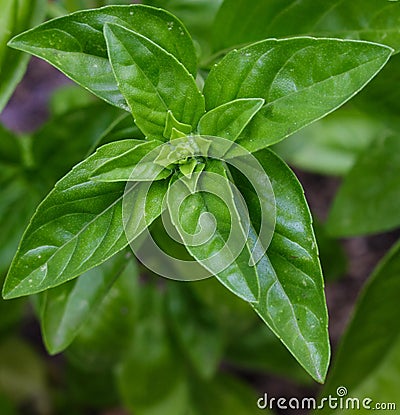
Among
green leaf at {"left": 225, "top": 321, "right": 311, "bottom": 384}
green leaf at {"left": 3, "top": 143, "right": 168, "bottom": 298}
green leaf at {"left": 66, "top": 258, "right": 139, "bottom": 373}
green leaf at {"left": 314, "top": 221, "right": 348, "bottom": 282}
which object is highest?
green leaf at {"left": 3, "top": 143, "right": 168, "bottom": 298}

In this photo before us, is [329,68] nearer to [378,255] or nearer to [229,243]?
[229,243]

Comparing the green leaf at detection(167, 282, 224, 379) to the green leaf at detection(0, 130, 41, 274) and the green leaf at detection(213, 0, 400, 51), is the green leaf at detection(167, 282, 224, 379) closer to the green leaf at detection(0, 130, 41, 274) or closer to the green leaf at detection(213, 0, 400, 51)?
the green leaf at detection(0, 130, 41, 274)

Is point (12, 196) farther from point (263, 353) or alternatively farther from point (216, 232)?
point (263, 353)

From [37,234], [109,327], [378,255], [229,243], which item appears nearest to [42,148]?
[109,327]

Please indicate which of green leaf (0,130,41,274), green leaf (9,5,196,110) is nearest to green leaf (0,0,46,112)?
green leaf (9,5,196,110)

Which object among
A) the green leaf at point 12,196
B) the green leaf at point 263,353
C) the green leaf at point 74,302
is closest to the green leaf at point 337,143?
the green leaf at point 263,353

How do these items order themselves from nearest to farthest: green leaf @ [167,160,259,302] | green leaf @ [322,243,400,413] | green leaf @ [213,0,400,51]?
1. green leaf @ [167,160,259,302]
2. green leaf @ [213,0,400,51]
3. green leaf @ [322,243,400,413]

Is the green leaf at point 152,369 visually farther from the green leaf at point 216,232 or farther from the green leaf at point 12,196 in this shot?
the green leaf at point 216,232
